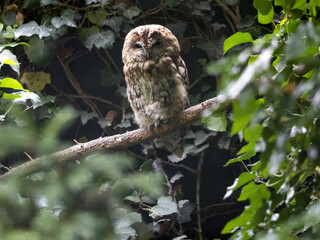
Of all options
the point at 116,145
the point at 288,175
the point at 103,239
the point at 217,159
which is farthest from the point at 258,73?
the point at 217,159

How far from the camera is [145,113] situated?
7.06 feet

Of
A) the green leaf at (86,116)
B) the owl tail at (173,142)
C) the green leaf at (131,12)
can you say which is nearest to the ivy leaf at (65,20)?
the green leaf at (131,12)

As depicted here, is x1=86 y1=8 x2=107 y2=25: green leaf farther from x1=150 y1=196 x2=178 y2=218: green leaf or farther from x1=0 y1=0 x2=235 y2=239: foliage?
x1=150 y1=196 x2=178 y2=218: green leaf

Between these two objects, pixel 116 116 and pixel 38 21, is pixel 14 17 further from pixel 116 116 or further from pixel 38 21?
pixel 116 116

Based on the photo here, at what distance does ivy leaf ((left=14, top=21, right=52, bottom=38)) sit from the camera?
2.29 metres

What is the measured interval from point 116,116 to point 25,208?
1.94m

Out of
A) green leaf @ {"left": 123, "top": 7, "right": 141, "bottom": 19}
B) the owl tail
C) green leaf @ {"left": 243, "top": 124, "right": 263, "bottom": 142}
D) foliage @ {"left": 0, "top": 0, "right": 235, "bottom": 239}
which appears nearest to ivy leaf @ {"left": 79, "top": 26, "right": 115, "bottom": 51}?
foliage @ {"left": 0, "top": 0, "right": 235, "bottom": 239}

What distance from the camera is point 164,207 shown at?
7.13 feet

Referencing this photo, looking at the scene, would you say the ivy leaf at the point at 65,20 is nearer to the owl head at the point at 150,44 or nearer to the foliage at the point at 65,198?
the owl head at the point at 150,44

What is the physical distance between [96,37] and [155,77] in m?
0.49

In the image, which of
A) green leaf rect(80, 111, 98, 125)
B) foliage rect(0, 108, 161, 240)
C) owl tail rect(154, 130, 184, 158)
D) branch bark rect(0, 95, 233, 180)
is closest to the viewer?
foliage rect(0, 108, 161, 240)

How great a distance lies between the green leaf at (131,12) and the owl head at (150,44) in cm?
26

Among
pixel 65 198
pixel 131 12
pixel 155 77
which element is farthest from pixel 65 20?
pixel 65 198

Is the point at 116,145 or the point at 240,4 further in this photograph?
the point at 240,4
